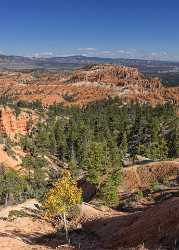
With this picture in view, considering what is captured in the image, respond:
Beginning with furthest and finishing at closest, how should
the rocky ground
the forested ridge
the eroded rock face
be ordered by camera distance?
the eroded rock face → the forested ridge → the rocky ground

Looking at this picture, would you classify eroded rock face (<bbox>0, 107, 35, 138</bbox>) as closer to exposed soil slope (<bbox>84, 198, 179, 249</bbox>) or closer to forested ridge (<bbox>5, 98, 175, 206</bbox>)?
forested ridge (<bbox>5, 98, 175, 206</bbox>)

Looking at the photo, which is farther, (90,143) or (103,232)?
(90,143)

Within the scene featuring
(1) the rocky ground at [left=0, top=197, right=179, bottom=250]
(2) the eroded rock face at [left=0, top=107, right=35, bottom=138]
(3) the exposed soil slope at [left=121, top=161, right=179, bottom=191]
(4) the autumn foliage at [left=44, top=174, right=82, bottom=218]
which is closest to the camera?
(1) the rocky ground at [left=0, top=197, right=179, bottom=250]

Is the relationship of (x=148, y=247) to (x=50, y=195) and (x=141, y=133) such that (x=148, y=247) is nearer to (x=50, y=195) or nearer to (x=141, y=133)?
(x=50, y=195)

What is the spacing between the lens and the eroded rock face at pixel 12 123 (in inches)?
6191

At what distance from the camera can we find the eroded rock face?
157250mm

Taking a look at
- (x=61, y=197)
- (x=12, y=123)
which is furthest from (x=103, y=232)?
(x=12, y=123)

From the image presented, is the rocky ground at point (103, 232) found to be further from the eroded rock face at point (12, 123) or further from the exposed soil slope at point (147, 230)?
the eroded rock face at point (12, 123)

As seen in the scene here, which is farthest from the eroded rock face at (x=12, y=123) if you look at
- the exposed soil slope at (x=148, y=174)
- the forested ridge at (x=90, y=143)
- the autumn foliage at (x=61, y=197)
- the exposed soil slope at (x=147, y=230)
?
the autumn foliage at (x=61, y=197)

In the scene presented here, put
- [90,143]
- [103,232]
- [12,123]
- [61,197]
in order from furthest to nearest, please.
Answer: [12,123] → [90,143] → [103,232] → [61,197]

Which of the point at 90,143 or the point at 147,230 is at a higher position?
the point at 147,230

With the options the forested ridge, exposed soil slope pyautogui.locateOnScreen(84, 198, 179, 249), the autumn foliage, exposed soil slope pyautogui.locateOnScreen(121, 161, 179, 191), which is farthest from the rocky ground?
the forested ridge

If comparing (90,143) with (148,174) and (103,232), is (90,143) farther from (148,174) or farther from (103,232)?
(103,232)

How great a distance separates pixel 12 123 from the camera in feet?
527
